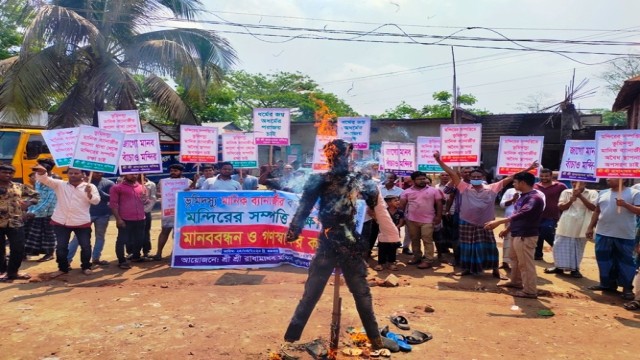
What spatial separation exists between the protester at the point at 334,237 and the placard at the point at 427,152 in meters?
4.87

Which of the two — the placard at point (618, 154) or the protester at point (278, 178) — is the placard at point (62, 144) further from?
the placard at point (618, 154)

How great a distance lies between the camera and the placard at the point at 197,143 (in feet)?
27.7

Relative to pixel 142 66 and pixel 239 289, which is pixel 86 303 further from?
pixel 142 66

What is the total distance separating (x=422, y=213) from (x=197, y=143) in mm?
4293

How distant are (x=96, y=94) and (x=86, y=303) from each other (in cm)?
Answer: 999

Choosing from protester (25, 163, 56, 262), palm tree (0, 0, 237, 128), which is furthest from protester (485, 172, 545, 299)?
palm tree (0, 0, 237, 128)

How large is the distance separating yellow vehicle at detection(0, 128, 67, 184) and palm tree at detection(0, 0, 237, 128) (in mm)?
907

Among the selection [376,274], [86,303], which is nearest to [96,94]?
[86,303]

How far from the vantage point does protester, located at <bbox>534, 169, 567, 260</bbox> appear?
7.77 metres

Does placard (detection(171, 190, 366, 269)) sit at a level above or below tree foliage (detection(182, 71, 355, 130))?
below

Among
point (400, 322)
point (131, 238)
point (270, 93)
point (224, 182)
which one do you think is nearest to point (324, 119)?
point (224, 182)

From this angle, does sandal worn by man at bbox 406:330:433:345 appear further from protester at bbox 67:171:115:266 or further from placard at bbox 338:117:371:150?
protester at bbox 67:171:115:266

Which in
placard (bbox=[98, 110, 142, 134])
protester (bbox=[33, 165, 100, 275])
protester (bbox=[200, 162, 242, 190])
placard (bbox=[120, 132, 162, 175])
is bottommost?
protester (bbox=[33, 165, 100, 275])

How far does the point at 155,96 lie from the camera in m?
15.0
